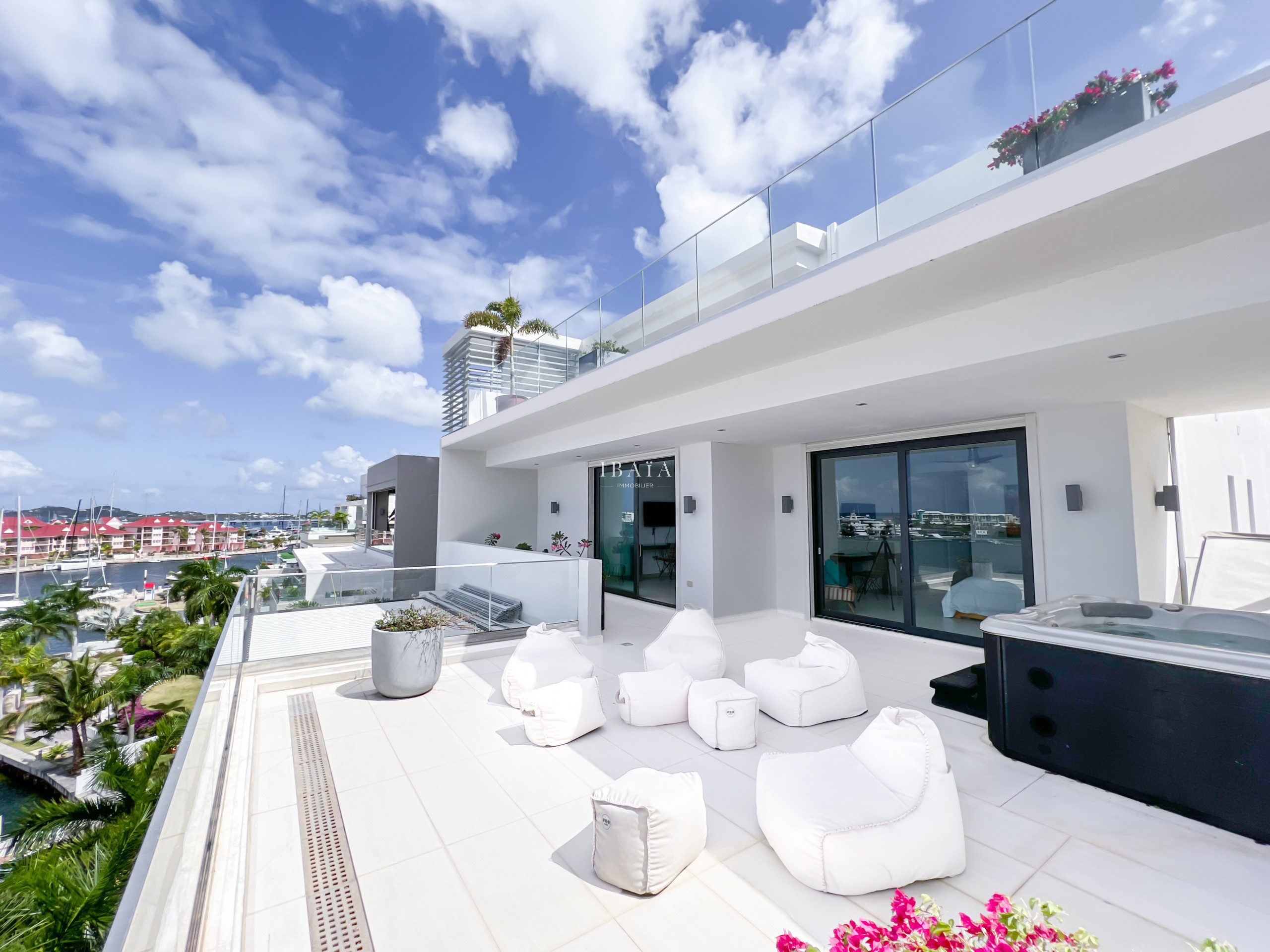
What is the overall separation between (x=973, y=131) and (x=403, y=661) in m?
5.82

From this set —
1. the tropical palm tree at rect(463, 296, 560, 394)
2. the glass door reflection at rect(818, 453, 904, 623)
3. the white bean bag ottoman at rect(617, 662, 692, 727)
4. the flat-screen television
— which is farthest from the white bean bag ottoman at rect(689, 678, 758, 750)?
the tropical palm tree at rect(463, 296, 560, 394)

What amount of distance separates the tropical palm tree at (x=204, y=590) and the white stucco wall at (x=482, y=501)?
1538 cm

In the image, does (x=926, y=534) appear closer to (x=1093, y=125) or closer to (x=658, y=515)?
(x=658, y=515)

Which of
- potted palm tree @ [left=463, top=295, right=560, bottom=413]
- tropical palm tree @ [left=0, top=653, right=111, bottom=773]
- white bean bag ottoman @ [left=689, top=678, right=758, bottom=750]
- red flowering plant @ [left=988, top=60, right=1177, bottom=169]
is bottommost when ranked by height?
tropical palm tree @ [left=0, top=653, right=111, bottom=773]

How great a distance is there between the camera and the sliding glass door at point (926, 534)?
20.2 feet

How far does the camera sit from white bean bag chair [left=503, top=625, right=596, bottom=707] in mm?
4430

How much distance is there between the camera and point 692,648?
496 centimetres

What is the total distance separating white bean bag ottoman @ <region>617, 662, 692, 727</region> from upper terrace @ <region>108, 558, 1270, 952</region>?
0.39 feet

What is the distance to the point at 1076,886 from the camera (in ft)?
7.51

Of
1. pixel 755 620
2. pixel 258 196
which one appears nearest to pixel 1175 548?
pixel 755 620

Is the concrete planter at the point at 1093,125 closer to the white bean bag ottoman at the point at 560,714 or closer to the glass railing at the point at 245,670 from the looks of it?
the white bean bag ottoman at the point at 560,714

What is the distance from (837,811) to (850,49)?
26.2 feet

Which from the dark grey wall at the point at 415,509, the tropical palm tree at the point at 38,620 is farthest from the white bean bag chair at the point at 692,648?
the tropical palm tree at the point at 38,620

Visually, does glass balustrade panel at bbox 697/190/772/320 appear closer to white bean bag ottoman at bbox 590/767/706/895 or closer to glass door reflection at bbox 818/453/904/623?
glass door reflection at bbox 818/453/904/623
